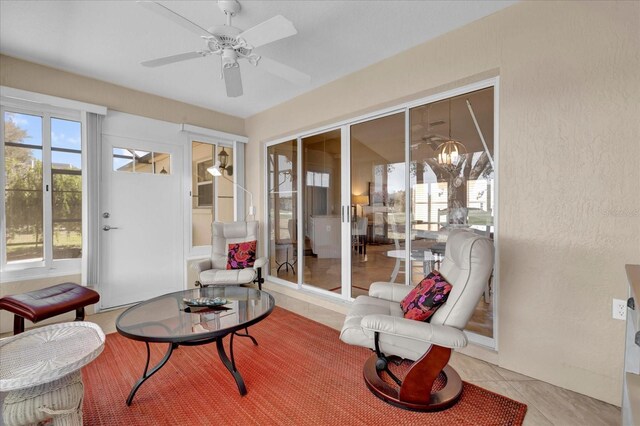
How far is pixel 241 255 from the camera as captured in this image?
3775 millimetres

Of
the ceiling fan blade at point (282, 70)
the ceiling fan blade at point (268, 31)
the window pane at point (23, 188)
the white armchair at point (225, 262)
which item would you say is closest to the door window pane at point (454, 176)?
the ceiling fan blade at point (282, 70)

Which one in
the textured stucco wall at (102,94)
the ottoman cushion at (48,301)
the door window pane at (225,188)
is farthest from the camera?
the door window pane at (225,188)

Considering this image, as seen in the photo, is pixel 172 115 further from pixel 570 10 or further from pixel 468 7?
pixel 570 10

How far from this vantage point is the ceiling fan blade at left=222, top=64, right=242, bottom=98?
2.12 m

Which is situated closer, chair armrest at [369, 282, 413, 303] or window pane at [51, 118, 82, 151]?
chair armrest at [369, 282, 413, 303]

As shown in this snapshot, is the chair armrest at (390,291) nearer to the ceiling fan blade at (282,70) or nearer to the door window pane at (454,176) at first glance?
the door window pane at (454,176)

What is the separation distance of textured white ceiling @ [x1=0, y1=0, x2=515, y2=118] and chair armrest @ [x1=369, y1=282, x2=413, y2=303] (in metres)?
2.06

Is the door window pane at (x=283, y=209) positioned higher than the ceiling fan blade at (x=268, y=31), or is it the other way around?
the ceiling fan blade at (x=268, y=31)

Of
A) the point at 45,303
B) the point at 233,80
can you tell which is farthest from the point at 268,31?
the point at 45,303

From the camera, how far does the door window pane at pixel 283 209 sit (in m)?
4.18

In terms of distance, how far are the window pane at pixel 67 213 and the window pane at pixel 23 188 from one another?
0.39ft

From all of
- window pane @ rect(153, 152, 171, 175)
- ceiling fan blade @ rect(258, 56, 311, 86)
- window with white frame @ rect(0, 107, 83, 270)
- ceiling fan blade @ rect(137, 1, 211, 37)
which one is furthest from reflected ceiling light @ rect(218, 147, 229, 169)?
ceiling fan blade @ rect(137, 1, 211, 37)

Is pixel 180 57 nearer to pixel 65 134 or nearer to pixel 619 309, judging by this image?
pixel 65 134

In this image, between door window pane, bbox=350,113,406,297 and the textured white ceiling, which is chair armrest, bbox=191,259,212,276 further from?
the textured white ceiling
